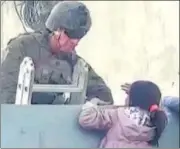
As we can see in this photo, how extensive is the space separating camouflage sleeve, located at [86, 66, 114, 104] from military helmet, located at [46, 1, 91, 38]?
14cm

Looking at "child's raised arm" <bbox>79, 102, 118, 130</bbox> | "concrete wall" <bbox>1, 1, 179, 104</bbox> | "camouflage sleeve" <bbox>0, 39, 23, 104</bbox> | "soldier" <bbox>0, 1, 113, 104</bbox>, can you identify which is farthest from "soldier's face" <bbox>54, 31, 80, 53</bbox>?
"concrete wall" <bbox>1, 1, 179, 104</bbox>

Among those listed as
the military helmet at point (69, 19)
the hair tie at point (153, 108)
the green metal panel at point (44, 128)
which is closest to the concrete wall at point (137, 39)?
the military helmet at point (69, 19)

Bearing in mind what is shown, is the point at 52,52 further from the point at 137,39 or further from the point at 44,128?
the point at 137,39

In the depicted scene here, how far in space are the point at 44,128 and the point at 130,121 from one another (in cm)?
24

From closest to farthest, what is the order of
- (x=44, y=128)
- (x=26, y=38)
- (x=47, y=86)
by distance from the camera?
(x=44, y=128) < (x=47, y=86) < (x=26, y=38)

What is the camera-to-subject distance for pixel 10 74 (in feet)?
4.89

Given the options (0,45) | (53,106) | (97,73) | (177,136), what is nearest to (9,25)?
(0,45)

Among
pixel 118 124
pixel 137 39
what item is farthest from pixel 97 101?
pixel 137 39

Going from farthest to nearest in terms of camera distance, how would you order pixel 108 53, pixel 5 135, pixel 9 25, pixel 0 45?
pixel 108 53 < pixel 9 25 < pixel 0 45 < pixel 5 135

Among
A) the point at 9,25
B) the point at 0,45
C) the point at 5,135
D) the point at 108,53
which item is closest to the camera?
the point at 5,135

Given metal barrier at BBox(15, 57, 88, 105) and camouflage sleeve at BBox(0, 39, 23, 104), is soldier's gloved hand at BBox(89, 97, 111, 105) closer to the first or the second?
metal barrier at BBox(15, 57, 88, 105)

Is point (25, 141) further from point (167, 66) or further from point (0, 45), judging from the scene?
point (167, 66)

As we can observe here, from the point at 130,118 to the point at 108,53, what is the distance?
704 millimetres

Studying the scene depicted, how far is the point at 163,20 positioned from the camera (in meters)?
2.23
